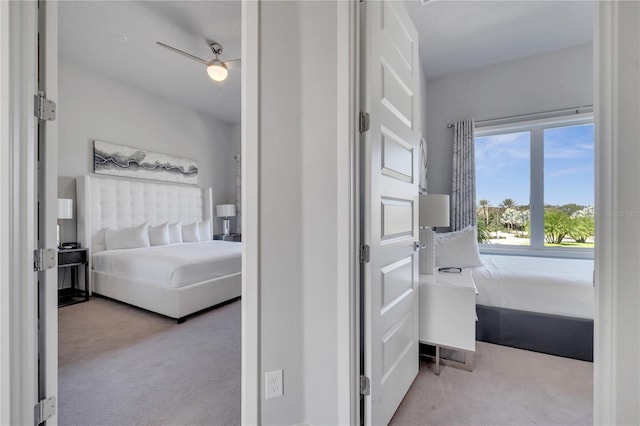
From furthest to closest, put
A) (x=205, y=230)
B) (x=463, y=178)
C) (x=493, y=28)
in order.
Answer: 1. (x=205, y=230)
2. (x=463, y=178)
3. (x=493, y=28)

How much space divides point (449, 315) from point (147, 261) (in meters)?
3.04

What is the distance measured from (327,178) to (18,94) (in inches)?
53.2

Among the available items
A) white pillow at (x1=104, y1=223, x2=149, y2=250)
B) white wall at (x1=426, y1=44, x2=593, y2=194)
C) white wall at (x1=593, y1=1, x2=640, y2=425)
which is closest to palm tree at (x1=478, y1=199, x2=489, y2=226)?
white wall at (x1=426, y1=44, x2=593, y2=194)

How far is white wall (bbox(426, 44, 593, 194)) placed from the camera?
354 centimetres

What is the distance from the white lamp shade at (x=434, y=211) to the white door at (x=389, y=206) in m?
0.21

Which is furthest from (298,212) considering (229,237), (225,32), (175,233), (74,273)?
(229,237)

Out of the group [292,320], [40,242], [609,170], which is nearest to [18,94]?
[40,242]

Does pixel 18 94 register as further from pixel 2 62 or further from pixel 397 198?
pixel 397 198

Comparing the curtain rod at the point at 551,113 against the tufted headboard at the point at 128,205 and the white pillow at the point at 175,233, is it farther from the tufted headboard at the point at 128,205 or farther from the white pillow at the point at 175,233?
the tufted headboard at the point at 128,205

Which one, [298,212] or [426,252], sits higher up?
[298,212]

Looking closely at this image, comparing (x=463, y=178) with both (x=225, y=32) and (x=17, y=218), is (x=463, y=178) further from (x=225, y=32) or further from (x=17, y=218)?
(x=17, y=218)

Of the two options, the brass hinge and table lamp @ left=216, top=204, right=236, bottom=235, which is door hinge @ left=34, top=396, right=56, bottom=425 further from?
table lamp @ left=216, top=204, right=236, bottom=235

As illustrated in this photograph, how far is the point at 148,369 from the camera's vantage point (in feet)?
6.92

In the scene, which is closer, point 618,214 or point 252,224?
point 618,214
